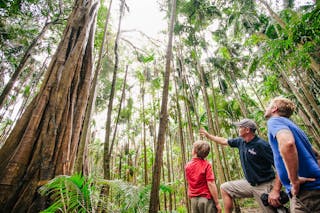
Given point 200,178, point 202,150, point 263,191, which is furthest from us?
point 202,150

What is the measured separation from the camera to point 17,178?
2.02 m

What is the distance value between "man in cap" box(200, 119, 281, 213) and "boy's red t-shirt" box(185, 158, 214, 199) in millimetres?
253

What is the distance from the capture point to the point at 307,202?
1.45 meters

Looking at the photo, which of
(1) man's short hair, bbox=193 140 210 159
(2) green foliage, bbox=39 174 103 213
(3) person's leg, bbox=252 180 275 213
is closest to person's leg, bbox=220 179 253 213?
(3) person's leg, bbox=252 180 275 213

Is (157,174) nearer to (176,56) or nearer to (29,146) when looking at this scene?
(29,146)

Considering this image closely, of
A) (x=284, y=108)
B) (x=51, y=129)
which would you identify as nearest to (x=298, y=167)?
(x=284, y=108)

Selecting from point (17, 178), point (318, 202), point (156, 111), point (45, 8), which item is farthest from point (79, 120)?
point (156, 111)

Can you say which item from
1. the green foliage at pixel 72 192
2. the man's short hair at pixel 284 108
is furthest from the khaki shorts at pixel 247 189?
the green foliage at pixel 72 192

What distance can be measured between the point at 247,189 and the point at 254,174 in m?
0.29

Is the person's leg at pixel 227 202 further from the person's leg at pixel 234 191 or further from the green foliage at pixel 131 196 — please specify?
A: the green foliage at pixel 131 196

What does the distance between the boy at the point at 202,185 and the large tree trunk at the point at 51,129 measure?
1761 millimetres

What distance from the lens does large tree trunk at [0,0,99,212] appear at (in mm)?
1993

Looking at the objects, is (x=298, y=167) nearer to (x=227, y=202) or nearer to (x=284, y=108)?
Answer: (x=284, y=108)

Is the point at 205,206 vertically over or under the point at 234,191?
under
